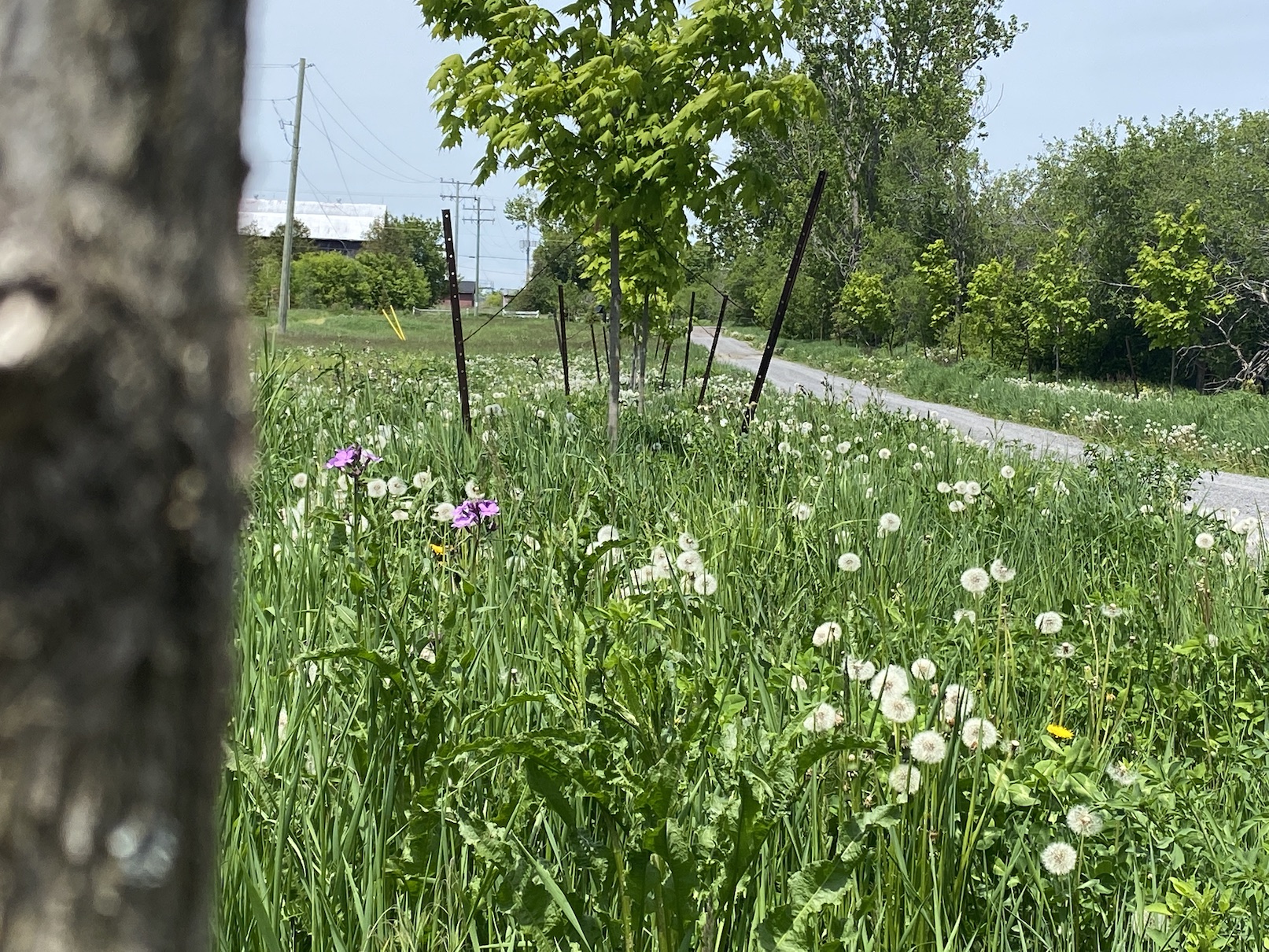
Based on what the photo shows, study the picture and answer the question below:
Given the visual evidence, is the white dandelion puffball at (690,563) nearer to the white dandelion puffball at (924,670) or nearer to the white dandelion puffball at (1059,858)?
the white dandelion puffball at (924,670)

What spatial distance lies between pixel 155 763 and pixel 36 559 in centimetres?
10

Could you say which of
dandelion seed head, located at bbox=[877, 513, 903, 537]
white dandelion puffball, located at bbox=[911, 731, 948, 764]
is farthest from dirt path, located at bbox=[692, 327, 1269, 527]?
white dandelion puffball, located at bbox=[911, 731, 948, 764]

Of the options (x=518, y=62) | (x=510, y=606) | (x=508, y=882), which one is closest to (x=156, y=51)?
(x=508, y=882)

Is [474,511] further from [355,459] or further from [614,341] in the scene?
[614,341]

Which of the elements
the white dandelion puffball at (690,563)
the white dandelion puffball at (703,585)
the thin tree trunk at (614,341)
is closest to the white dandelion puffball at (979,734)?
the white dandelion puffball at (703,585)

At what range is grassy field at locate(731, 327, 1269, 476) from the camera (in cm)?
1566

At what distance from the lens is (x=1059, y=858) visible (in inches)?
77.9

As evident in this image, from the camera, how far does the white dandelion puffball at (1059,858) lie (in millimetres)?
1960

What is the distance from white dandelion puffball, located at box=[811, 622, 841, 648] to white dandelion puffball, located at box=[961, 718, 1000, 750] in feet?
1.44

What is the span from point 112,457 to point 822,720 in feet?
6.03

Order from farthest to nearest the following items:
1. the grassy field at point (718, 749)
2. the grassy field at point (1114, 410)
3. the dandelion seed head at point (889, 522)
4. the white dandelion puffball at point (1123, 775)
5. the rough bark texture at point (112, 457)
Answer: the grassy field at point (1114, 410), the dandelion seed head at point (889, 522), the white dandelion puffball at point (1123, 775), the grassy field at point (718, 749), the rough bark texture at point (112, 457)

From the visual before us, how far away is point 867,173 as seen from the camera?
52969 millimetres

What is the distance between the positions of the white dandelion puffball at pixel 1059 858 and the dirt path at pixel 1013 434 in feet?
12.6

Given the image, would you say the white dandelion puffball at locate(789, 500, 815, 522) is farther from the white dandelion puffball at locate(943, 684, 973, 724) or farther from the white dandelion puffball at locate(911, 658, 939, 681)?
the white dandelion puffball at locate(943, 684, 973, 724)
